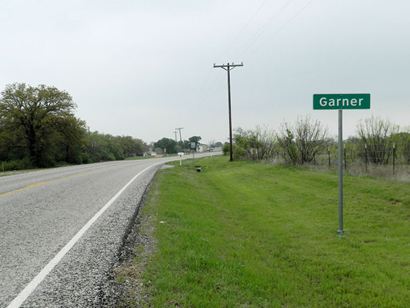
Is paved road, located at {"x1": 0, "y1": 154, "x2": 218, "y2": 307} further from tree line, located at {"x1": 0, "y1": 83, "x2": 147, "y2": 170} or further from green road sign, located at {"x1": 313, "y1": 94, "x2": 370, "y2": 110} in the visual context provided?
tree line, located at {"x1": 0, "y1": 83, "x2": 147, "y2": 170}

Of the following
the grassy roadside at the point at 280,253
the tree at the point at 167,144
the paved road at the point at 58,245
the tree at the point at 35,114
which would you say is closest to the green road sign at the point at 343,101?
the grassy roadside at the point at 280,253

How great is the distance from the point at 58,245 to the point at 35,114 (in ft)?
154

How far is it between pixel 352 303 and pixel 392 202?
22.1 feet

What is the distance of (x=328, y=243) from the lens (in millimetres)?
7043

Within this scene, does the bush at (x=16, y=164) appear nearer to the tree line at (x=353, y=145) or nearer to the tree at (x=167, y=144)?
the tree line at (x=353, y=145)

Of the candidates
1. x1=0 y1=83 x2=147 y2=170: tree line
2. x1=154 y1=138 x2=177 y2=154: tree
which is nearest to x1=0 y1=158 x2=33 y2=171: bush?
x1=0 y1=83 x2=147 y2=170: tree line

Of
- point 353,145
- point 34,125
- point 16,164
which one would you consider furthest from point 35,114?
point 353,145

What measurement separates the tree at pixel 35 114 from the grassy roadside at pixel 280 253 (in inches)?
1650

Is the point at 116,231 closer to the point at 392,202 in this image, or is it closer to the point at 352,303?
the point at 352,303

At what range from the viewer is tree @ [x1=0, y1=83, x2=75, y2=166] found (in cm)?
4606

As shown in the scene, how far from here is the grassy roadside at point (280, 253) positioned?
14.0ft

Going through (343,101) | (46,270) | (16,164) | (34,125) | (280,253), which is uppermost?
(34,125)

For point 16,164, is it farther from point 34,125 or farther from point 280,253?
point 280,253

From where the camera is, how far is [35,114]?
156ft
